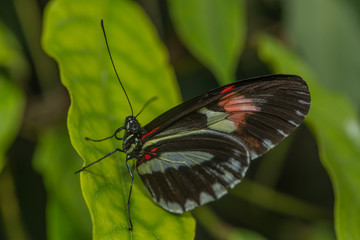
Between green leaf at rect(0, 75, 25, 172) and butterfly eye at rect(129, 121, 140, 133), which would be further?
green leaf at rect(0, 75, 25, 172)

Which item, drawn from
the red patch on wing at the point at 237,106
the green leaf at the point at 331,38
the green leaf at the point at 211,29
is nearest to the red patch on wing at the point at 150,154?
the red patch on wing at the point at 237,106

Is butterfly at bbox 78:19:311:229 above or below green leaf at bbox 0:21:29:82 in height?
below

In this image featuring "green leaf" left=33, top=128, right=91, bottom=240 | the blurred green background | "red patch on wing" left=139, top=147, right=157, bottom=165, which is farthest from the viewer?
"green leaf" left=33, top=128, right=91, bottom=240

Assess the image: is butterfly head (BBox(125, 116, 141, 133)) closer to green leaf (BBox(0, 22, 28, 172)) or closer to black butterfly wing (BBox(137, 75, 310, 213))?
black butterfly wing (BBox(137, 75, 310, 213))

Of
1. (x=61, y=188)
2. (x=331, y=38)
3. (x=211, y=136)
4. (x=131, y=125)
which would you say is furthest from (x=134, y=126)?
(x=331, y=38)

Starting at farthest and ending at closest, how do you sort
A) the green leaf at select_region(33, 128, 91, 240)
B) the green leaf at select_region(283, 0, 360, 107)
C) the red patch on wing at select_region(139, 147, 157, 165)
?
the green leaf at select_region(283, 0, 360, 107) < the green leaf at select_region(33, 128, 91, 240) < the red patch on wing at select_region(139, 147, 157, 165)

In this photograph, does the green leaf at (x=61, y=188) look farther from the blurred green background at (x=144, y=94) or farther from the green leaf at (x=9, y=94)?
the green leaf at (x=9, y=94)

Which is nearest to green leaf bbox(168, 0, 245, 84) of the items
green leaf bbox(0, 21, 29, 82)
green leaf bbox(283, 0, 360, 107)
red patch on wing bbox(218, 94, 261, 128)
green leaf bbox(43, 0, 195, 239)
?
green leaf bbox(43, 0, 195, 239)
